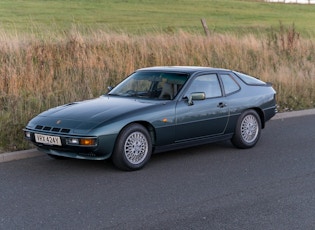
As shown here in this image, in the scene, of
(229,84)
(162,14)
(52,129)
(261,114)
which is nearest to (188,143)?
(229,84)

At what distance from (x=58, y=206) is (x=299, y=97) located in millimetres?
9146

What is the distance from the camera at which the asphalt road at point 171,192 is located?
17.5 ft

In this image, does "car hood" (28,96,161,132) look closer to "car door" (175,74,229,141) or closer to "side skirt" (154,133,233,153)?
"car door" (175,74,229,141)

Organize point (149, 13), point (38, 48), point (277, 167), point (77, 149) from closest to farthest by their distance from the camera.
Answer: point (77, 149)
point (277, 167)
point (38, 48)
point (149, 13)

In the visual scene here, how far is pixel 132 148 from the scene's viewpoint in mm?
7207

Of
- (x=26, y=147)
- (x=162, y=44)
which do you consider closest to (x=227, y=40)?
(x=162, y=44)

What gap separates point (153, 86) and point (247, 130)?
5.46 ft

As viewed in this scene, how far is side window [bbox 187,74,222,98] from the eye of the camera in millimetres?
8203

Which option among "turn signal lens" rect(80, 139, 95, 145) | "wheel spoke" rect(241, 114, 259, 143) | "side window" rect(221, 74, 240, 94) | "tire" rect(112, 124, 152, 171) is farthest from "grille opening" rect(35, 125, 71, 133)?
"wheel spoke" rect(241, 114, 259, 143)

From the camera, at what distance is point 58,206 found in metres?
5.79

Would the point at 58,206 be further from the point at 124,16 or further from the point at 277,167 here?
the point at 124,16

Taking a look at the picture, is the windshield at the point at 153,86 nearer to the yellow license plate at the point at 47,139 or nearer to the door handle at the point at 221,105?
the door handle at the point at 221,105

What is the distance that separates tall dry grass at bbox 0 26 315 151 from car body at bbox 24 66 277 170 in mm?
1480

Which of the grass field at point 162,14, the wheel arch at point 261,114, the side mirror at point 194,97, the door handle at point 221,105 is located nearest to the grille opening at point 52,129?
the side mirror at point 194,97
